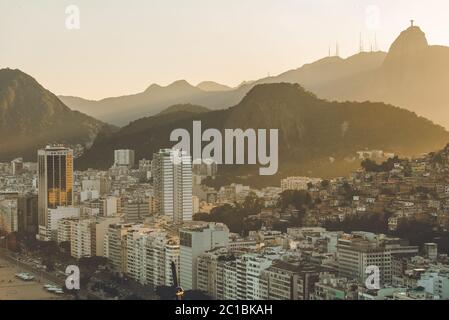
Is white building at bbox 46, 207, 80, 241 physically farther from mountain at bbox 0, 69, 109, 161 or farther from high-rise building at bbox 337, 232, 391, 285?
high-rise building at bbox 337, 232, 391, 285

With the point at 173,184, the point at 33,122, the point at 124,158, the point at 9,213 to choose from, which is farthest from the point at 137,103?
the point at 9,213

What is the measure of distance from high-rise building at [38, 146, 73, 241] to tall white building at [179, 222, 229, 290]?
4.14ft

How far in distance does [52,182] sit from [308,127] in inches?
86.7

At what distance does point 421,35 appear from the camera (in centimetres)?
636

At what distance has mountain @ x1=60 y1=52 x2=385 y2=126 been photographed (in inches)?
259

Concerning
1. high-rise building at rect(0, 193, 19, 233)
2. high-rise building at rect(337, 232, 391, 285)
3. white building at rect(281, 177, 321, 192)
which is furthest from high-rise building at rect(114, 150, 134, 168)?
high-rise building at rect(337, 232, 391, 285)

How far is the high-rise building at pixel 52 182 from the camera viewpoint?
7.05 metres

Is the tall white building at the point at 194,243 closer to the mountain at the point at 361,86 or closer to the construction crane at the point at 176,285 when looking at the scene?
the construction crane at the point at 176,285

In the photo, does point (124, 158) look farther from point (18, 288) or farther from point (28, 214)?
point (18, 288)

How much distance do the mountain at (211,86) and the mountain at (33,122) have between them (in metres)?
0.96

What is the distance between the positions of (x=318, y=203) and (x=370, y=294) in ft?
5.22

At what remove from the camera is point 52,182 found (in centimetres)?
713

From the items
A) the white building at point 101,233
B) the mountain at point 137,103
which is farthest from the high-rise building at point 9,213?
the mountain at point 137,103
